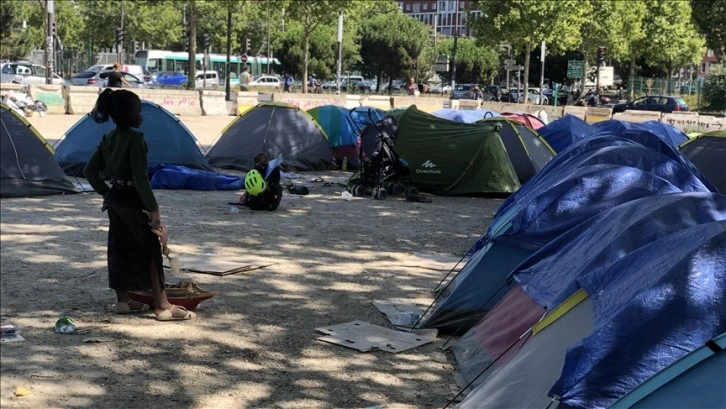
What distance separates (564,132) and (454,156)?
3591mm

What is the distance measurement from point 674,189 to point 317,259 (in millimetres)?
4337

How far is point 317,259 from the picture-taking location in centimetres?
1011

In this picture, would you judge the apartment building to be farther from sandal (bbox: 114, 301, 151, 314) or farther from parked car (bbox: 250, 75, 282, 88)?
sandal (bbox: 114, 301, 151, 314)

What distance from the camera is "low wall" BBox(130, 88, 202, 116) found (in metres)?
32.1

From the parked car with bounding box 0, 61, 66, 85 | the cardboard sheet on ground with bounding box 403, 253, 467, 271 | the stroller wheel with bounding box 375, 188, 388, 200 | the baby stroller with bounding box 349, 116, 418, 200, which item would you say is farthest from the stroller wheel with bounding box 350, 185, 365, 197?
the parked car with bounding box 0, 61, 66, 85

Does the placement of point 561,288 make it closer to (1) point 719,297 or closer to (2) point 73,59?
(1) point 719,297

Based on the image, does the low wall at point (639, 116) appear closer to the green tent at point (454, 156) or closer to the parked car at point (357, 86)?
the green tent at point (454, 156)

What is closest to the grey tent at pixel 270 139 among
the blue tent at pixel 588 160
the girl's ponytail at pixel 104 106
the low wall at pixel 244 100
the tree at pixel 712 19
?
the blue tent at pixel 588 160

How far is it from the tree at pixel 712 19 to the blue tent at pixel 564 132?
24.7 metres

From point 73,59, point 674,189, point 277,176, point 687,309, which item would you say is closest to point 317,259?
point 277,176

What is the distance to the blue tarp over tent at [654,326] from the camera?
13.8ft

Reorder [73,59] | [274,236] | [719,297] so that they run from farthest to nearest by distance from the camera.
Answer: [73,59]
[274,236]
[719,297]

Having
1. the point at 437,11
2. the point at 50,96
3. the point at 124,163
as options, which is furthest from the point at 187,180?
the point at 437,11

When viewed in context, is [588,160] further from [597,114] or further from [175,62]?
[175,62]
